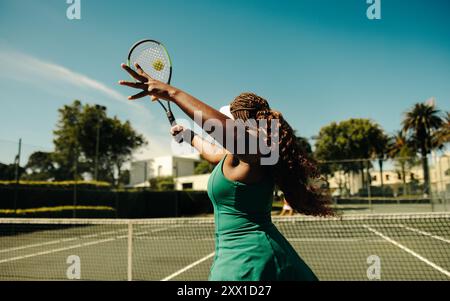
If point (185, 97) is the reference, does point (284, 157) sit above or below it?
below

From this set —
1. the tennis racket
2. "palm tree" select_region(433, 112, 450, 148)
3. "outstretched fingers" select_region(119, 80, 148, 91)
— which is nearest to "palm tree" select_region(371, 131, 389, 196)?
"palm tree" select_region(433, 112, 450, 148)

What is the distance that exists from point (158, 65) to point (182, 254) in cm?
608

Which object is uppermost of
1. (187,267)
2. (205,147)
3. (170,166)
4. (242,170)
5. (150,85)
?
(170,166)

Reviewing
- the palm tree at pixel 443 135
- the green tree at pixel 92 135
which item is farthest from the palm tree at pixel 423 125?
the green tree at pixel 92 135

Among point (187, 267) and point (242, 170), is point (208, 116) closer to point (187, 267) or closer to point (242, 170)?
point (242, 170)

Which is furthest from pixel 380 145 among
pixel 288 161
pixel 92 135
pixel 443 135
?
pixel 288 161

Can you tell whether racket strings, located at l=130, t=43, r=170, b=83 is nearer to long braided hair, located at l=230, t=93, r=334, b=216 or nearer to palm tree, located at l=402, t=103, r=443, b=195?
long braided hair, located at l=230, t=93, r=334, b=216

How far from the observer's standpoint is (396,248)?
8.53m

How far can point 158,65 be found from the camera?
3281 millimetres

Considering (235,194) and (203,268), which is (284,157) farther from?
(203,268)

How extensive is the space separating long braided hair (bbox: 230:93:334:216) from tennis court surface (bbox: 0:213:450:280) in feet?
10.5
